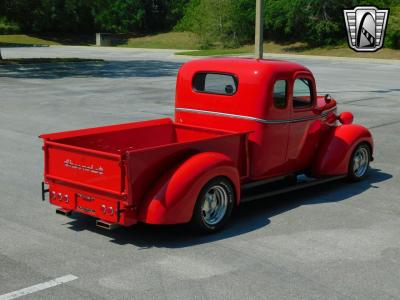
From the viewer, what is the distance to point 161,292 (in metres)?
5.44

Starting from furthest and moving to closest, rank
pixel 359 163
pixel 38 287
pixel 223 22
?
pixel 223 22 → pixel 359 163 → pixel 38 287

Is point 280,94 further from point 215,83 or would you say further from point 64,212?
point 64,212

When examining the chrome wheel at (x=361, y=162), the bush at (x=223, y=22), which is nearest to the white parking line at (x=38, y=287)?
the chrome wheel at (x=361, y=162)

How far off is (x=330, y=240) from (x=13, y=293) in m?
3.45

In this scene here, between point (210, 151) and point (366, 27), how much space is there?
35.6 metres

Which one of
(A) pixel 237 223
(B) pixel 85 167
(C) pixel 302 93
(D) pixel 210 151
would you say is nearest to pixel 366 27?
(C) pixel 302 93

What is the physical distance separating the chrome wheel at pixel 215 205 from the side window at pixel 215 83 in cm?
159

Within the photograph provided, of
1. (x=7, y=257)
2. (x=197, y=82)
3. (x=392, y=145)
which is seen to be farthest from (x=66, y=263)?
(x=392, y=145)

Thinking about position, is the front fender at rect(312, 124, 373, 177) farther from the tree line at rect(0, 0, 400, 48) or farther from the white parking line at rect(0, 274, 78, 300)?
the tree line at rect(0, 0, 400, 48)

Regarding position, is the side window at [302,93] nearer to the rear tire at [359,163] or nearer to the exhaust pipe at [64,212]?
the rear tire at [359,163]

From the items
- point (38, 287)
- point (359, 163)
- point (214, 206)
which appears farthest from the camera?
point (359, 163)

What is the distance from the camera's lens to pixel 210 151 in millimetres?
7176

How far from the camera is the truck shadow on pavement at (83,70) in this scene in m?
26.9

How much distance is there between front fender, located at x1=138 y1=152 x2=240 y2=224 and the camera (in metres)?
6.53
